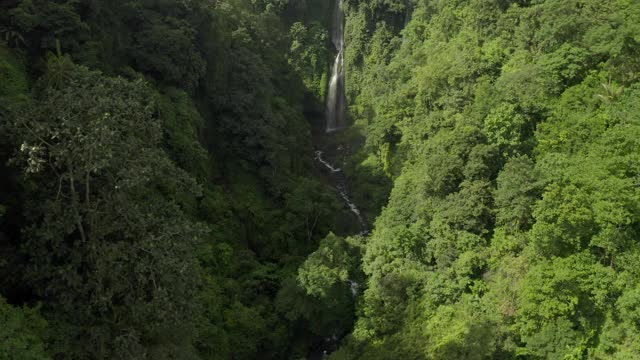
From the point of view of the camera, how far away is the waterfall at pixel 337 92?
63.9m

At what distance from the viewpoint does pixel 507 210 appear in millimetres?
26172

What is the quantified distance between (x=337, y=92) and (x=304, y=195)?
2985cm

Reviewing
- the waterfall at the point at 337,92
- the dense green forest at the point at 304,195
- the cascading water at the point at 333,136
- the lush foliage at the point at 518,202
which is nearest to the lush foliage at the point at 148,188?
the dense green forest at the point at 304,195

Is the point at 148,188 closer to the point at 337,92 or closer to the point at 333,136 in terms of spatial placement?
the point at 333,136

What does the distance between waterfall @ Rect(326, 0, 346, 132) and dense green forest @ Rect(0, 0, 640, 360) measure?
13.4 metres

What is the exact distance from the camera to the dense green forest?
16266 millimetres

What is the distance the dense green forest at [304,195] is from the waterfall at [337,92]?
528 inches

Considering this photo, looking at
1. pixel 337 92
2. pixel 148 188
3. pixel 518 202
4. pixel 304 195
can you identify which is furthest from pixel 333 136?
pixel 148 188

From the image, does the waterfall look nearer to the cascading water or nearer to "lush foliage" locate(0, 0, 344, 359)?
the cascading water

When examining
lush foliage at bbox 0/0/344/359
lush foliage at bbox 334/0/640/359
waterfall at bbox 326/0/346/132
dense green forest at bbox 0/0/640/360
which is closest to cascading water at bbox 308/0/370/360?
waterfall at bbox 326/0/346/132

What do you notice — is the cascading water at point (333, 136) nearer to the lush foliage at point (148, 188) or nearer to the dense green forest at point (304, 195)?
the dense green forest at point (304, 195)

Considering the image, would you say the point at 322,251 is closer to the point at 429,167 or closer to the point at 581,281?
the point at 429,167

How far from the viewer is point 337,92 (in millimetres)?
65688

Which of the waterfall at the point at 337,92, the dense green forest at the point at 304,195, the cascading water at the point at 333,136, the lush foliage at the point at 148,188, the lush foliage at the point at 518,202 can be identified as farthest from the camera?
the waterfall at the point at 337,92
